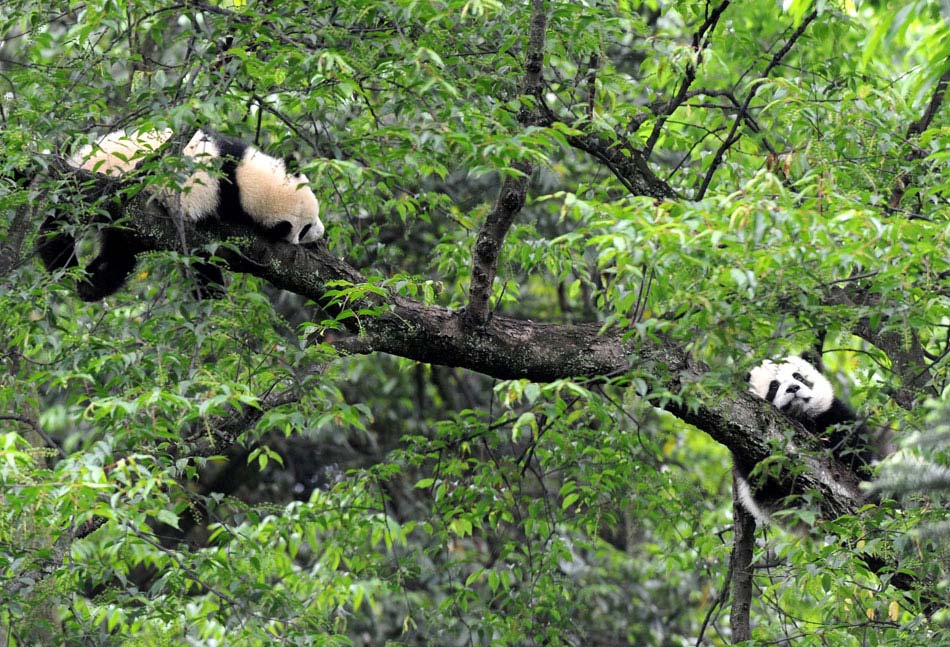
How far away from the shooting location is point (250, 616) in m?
4.48

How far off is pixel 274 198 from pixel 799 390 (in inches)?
117

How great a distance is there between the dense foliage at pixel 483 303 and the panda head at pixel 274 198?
177 mm

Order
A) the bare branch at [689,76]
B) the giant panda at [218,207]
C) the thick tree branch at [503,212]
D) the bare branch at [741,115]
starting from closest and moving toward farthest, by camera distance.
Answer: the thick tree branch at [503,212] < the bare branch at [741,115] < the bare branch at [689,76] < the giant panda at [218,207]

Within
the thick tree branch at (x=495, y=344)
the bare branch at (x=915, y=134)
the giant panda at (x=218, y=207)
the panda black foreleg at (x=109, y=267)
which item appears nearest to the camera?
the thick tree branch at (x=495, y=344)

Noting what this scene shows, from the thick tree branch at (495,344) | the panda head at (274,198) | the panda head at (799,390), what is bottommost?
the panda head at (799,390)

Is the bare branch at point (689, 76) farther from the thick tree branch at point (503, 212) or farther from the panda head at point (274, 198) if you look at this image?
the panda head at point (274, 198)

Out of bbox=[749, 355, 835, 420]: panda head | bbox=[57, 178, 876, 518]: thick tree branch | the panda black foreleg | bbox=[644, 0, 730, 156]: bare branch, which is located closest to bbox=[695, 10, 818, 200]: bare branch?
bbox=[644, 0, 730, 156]: bare branch

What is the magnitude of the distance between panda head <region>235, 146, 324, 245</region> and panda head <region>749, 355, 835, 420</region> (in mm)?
2504

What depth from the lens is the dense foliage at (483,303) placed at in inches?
125

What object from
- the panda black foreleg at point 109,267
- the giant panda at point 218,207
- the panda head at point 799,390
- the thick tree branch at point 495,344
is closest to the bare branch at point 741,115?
the thick tree branch at point 495,344

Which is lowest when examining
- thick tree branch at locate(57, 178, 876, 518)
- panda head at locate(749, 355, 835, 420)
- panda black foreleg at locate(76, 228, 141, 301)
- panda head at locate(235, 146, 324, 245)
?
panda head at locate(749, 355, 835, 420)

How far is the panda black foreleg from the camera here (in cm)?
498

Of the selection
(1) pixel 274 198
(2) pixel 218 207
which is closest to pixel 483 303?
(1) pixel 274 198

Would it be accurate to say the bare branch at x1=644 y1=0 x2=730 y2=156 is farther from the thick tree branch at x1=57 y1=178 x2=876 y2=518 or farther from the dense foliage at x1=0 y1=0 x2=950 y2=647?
the thick tree branch at x1=57 y1=178 x2=876 y2=518
